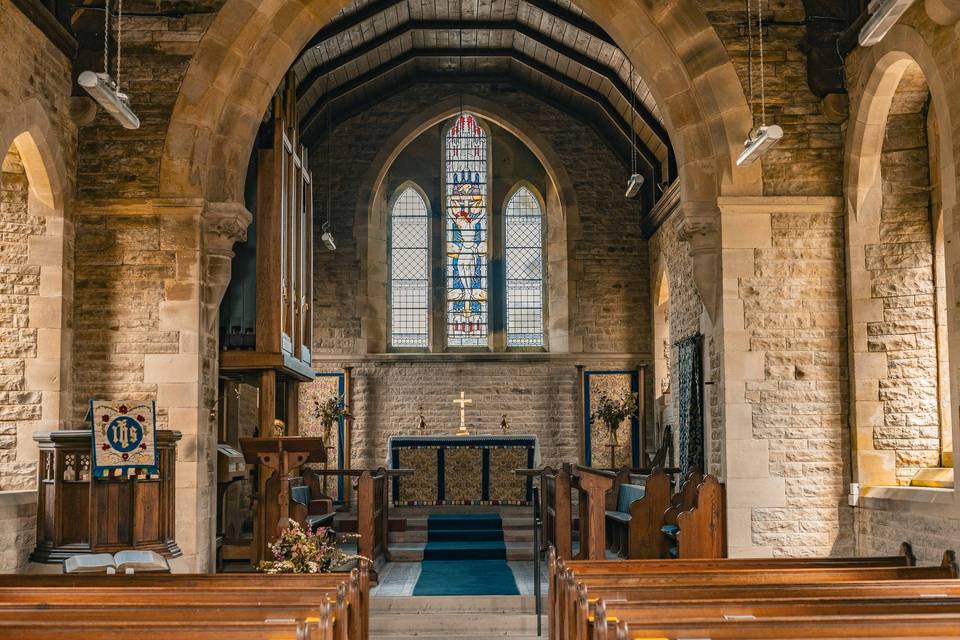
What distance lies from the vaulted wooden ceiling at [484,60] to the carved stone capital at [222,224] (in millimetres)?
3890

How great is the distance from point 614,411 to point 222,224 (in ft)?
23.6

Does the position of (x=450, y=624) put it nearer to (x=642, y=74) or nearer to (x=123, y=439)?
(x=123, y=439)

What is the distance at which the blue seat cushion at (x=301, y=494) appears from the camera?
10461 millimetres

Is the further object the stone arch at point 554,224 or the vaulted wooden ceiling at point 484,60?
the stone arch at point 554,224

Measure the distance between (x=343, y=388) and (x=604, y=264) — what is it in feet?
12.9

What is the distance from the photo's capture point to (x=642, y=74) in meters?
A: 8.62

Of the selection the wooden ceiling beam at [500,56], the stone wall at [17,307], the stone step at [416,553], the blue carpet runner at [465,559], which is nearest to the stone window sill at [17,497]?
the stone wall at [17,307]

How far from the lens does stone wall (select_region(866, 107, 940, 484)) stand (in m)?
7.72

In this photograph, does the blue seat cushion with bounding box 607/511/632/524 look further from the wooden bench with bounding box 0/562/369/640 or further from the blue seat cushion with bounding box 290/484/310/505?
the wooden bench with bounding box 0/562/369/640

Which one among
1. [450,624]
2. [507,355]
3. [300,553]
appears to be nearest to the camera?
[300,553]

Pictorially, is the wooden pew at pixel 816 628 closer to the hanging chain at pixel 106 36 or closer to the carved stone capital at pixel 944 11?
the carved stone capital at pixel 944 11

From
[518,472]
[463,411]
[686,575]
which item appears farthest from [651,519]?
[463,411]

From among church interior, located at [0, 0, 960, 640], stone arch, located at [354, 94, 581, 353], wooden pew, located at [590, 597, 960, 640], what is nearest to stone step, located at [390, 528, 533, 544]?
church interior, located at [0, 0, 960, 640]

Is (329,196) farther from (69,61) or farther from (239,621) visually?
(239,621)
